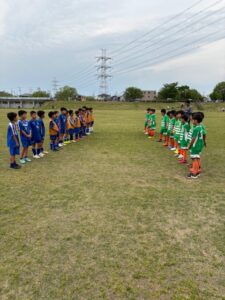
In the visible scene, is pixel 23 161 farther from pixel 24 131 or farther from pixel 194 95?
pixel 194 95

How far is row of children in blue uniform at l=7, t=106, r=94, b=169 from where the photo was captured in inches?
309

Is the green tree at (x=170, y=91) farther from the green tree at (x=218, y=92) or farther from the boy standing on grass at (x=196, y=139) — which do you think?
the boy standing on grass at (x=196, y=139)

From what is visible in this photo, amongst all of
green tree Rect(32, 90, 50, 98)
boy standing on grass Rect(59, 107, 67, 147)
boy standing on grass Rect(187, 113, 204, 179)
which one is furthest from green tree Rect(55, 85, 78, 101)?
Answer: boy standing on grass Rect(187, 113, 204, 179)

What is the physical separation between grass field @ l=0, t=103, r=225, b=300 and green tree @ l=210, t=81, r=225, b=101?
3841 inches

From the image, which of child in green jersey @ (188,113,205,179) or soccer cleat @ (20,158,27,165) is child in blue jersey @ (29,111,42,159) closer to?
soccer cleat @ (20,158,27,165)

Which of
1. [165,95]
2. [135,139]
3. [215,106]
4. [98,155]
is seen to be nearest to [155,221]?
[98,155]

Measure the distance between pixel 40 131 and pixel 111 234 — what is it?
6266 mm

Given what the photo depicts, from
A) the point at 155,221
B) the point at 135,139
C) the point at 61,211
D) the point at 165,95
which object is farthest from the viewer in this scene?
the point at 165,95

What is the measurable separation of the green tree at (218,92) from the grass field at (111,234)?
97.6m

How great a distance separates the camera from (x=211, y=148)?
1136cm

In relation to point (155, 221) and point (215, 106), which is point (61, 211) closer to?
point (155, 221)

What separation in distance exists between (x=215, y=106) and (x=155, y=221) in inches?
2352

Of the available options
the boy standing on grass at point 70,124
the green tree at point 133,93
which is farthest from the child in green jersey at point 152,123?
the green tree at point 133,93

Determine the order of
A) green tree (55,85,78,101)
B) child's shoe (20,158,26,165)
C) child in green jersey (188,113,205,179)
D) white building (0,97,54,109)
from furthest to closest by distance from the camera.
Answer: green tree (55,85,78,101)
white building (0,97,54,109)
child's shoe (20,158,26,165)
child in green jersey (188,113,205,179)
